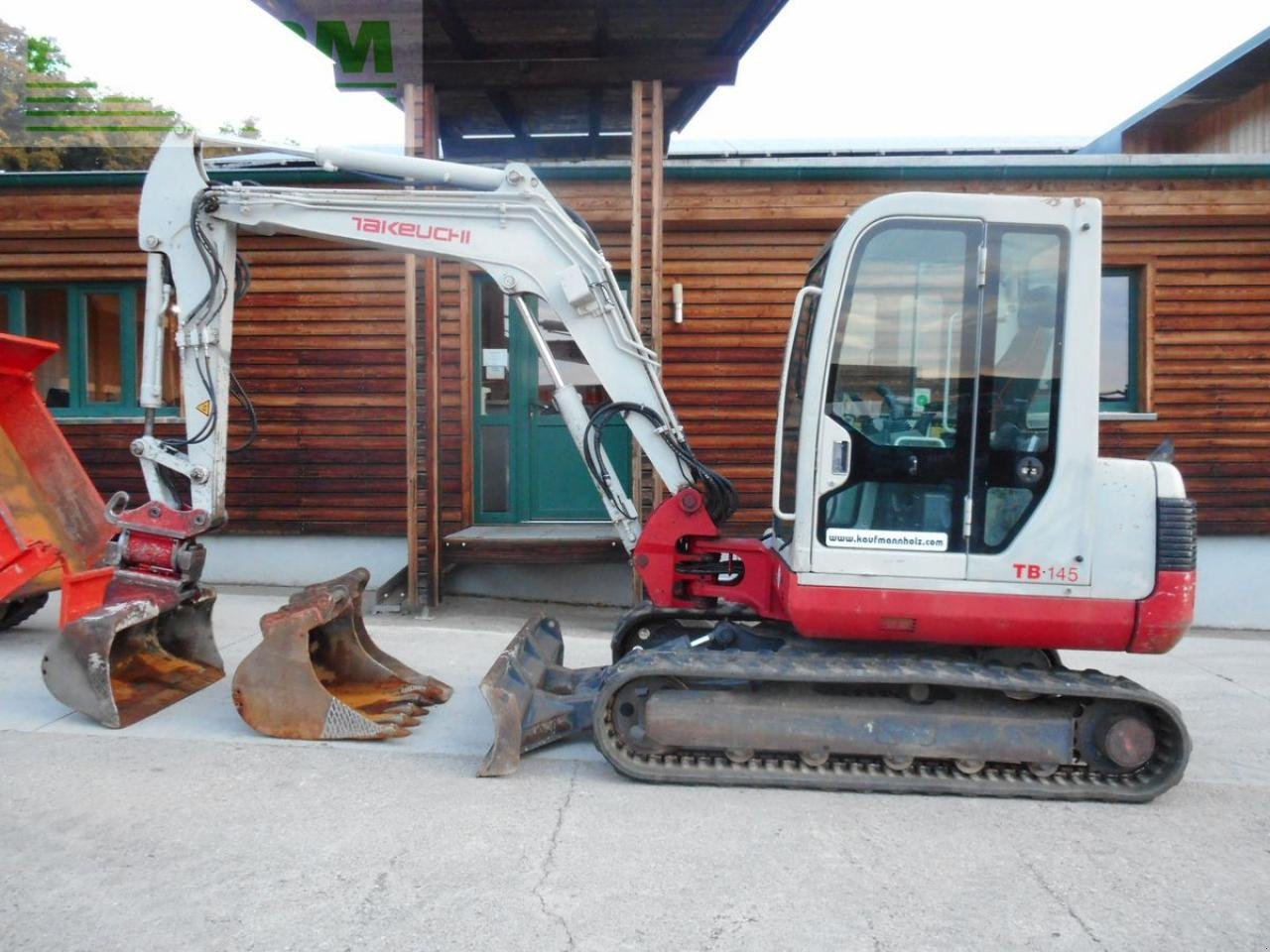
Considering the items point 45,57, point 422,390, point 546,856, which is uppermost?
point 45,57

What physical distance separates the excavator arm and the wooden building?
282 cm

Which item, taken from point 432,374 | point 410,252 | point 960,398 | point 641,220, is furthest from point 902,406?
point 432,374

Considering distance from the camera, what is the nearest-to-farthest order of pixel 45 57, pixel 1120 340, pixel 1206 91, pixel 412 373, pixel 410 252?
pixel 410 252, pixel 412 373, pixel 1120 340, pixel 1206 91, pixel 45 57

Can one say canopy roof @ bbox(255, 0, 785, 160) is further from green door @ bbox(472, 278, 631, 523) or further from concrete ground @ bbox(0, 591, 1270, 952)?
concrete ground @ bbox(0, 591, 1270, 952)

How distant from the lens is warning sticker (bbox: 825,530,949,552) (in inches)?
171

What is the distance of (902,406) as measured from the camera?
14.3ft

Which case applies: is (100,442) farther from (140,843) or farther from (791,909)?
(791,909)

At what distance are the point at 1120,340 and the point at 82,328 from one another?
32.5 feet

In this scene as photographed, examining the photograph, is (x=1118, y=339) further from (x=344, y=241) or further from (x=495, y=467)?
(x=344, y=241)

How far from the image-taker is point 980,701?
436 centimetres

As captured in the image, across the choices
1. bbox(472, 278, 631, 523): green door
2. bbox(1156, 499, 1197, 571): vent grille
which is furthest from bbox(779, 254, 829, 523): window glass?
bbox(472, 278, 631, 523): green door

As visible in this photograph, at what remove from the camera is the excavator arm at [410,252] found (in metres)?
5.12

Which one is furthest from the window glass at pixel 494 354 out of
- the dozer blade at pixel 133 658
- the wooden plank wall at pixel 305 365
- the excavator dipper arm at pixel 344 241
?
the dozer blade at pixel 133 658

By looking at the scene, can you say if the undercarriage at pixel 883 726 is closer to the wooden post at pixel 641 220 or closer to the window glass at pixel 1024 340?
the window glass at pixel 1024 340
